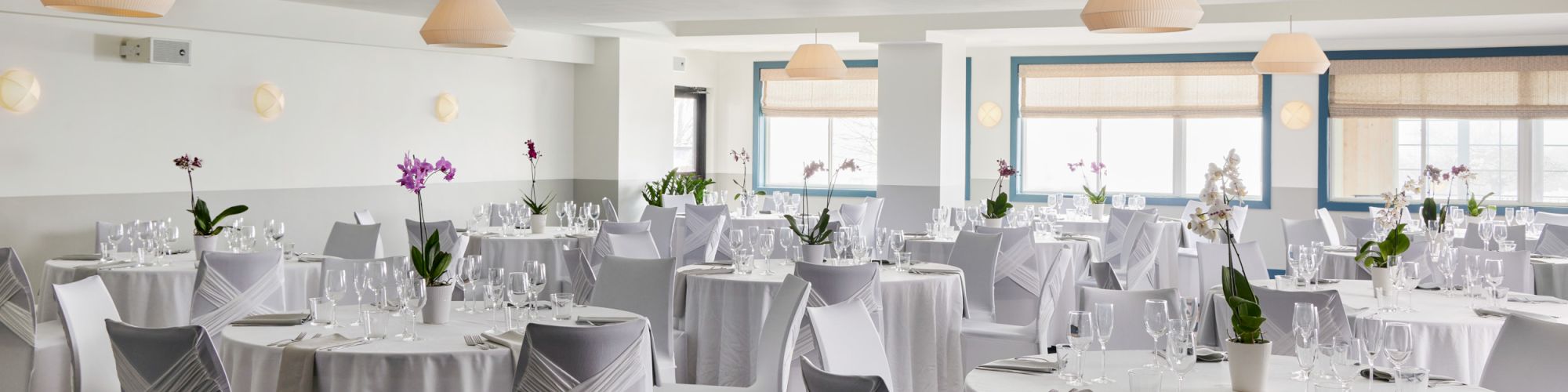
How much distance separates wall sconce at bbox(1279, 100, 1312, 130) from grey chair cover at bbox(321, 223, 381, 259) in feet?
28.9

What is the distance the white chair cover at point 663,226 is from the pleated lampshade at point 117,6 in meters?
4.49

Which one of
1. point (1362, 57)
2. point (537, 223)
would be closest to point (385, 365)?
point (537, 223)

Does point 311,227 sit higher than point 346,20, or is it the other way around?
point 346,20

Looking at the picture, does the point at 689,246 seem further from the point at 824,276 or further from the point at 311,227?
the point at 824,276

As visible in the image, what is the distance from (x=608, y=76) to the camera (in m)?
11.9

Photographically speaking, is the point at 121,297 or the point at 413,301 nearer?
the point at 413,301

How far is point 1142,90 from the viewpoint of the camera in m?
12.5

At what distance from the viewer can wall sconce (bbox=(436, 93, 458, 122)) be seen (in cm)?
1045

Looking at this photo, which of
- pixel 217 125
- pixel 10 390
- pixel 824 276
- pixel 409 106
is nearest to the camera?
pixel 824 276

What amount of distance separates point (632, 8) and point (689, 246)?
1.86 meters

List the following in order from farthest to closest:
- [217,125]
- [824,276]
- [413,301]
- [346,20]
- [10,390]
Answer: [346,20]
[217,125]
[10,390]
[824,276]
[413,301]

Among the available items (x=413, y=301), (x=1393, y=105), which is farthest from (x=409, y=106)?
(x=1393, y=105)

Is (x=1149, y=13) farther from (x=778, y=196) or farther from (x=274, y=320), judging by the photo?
(x=778, y=196)

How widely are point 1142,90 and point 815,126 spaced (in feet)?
12.3
